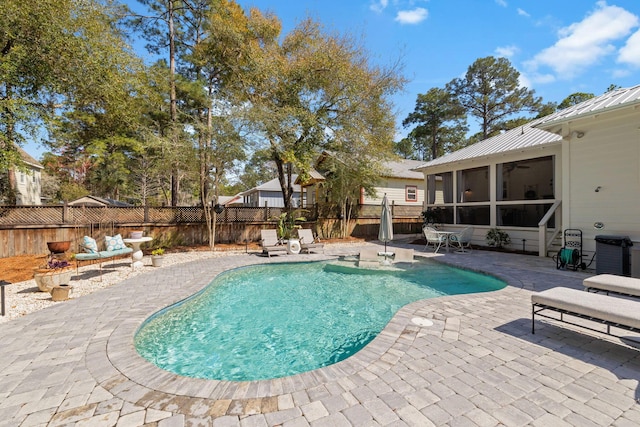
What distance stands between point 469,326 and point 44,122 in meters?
13.6

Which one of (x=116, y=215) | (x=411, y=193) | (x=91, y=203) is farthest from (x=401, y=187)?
(x=91, y=203)

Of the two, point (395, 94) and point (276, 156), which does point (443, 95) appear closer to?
point (395, 94)

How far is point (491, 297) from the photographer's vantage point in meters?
5.03

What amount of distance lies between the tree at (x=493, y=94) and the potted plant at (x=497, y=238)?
63.1 feet

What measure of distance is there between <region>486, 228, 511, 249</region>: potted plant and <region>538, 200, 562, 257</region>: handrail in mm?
1325

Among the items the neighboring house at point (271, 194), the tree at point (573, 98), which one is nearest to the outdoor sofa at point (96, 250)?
the neighboring house at point (271, 194)

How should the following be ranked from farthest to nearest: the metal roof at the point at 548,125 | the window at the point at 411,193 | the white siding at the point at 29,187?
the white siding at the point at 29,187
the window at the point at 411,193
the metal roof at the point at 548,125

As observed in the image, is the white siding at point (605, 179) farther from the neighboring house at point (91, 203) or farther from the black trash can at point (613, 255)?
the neighboring house at point (91, 203)

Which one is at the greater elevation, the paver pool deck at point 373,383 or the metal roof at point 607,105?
the metal roof at point 607,105

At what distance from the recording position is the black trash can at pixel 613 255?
6062 millimetres

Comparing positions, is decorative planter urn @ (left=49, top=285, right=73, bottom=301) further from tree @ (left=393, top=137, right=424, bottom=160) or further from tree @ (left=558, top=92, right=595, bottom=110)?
tree @ (left=393, top=137, right=424, bottom=160)

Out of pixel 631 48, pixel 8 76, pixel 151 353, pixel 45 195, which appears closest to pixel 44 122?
pixel 8 76

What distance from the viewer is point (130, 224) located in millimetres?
10898

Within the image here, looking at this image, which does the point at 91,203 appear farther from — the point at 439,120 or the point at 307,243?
the point at 439,120
